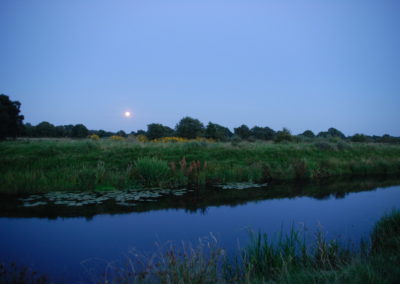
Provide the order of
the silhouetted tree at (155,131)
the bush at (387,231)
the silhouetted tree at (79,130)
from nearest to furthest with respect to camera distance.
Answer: the bush at (387,231) → the silhouetted tree at (155,131) → the silhouetted tree at (79,130)

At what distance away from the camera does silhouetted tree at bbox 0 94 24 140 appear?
2989 cm

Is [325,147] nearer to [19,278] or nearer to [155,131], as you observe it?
[19,278]

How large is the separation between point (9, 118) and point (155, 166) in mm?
30345

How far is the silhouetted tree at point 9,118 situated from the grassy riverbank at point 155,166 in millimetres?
18483

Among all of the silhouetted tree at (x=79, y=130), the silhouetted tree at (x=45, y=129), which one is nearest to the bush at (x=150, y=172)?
the silhouetted tree at (x=79, y=130)

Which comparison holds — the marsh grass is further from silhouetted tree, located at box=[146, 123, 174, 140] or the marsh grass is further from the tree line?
silhouetted tree, located at box=[146, 123, 174, 140]

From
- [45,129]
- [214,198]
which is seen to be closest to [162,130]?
[45,129]

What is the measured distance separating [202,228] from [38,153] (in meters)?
12.1

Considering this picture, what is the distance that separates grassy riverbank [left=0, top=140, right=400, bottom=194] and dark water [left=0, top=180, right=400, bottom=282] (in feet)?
5.52

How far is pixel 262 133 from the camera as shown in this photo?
63500mm

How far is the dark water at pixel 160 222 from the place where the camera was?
16.8ft

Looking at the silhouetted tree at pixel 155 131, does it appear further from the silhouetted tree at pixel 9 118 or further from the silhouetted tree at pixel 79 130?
the silhouetted tree at pixel 79 130

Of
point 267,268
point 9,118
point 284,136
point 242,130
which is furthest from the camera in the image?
point 242,130

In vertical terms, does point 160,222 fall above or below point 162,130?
below
